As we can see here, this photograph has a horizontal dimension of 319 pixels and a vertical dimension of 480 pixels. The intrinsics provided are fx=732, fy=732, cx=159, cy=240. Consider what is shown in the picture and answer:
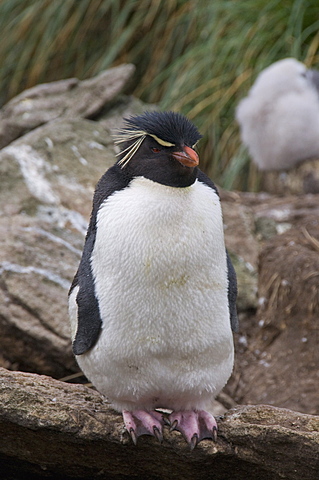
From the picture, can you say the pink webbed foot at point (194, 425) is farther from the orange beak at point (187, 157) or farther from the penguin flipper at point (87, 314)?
the orange beak at point (187, 157)

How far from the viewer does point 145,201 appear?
2.67 meters

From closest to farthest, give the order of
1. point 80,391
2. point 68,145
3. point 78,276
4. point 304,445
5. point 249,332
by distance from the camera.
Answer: point 304,445 < point 78,276 < point 80,391 < point 249,332 < point 68,145

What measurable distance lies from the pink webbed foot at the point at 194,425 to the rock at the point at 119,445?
0.11ft

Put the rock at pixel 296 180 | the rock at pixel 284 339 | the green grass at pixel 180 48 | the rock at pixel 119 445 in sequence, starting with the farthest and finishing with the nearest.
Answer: the green grass at pixel 180 48
the rock at pixel 296 180
the rock at pixel 284 339
the rock at pixel 119 445

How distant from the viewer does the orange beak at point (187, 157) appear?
2619 mm

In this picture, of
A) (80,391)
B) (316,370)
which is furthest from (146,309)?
(316,370)

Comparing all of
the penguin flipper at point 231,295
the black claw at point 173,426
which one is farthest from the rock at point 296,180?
the black claw at point 173,426

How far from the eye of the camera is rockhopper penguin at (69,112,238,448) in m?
2.66

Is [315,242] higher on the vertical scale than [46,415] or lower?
lower

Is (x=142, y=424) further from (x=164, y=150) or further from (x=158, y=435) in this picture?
(x=164, y=150)

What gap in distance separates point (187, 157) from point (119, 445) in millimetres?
1096

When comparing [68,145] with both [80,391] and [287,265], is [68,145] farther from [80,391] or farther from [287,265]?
[80,391]

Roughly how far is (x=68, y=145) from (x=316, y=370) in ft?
7.79

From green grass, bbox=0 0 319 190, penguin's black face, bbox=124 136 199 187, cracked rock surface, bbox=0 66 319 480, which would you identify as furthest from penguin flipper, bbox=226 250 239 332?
green grass, bbox=0 0 319 190
